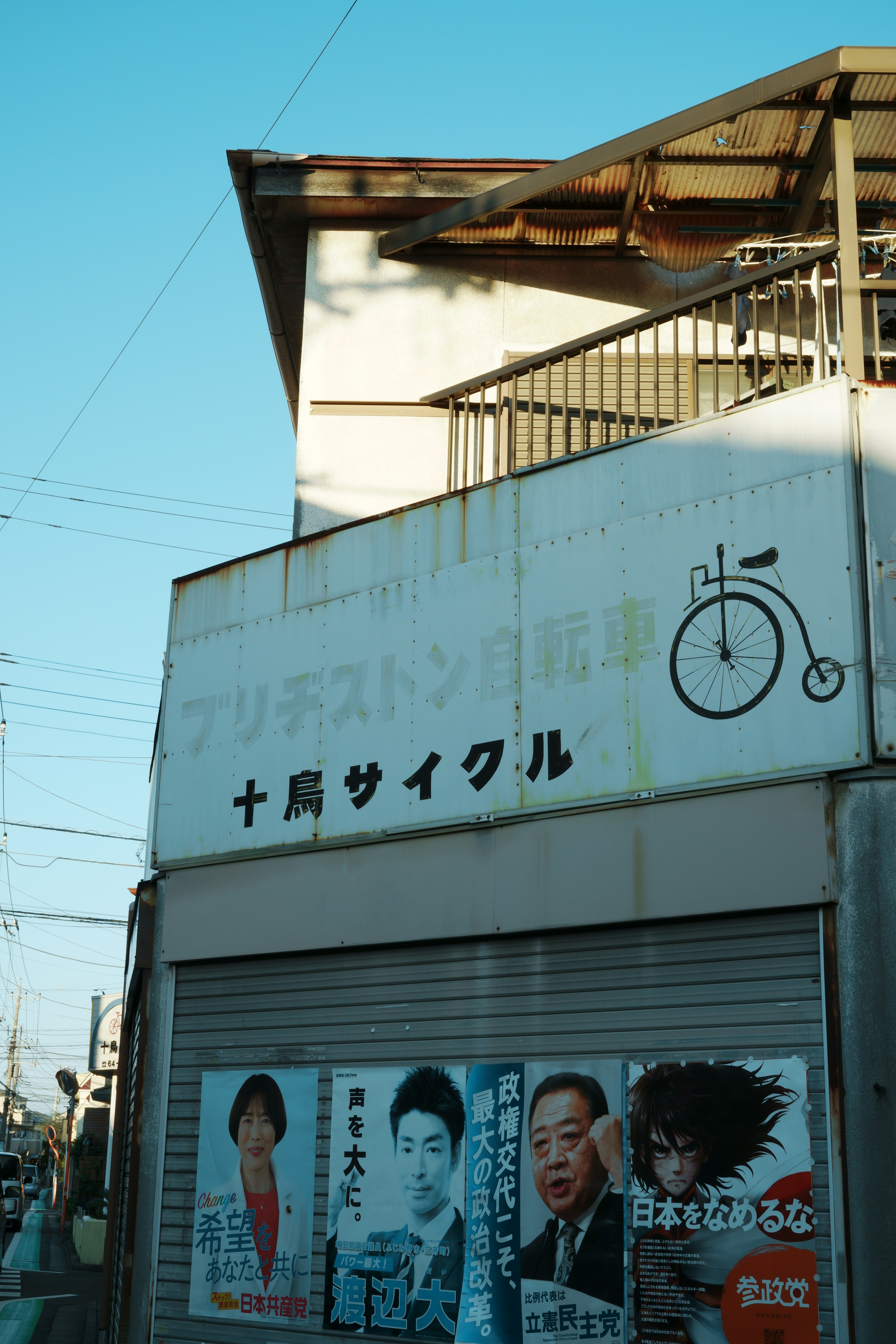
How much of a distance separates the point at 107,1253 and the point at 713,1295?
798 centimetres

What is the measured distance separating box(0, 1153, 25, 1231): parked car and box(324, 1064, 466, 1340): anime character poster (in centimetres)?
2736

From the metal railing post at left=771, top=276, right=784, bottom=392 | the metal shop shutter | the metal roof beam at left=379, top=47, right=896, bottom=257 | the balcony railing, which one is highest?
the metal roof beam at left=379, top=47, right=896, bottom=257

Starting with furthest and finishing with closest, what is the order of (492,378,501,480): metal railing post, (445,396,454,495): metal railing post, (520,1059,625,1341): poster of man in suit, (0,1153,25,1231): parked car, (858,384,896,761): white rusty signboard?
(0,1153,25,1231): parked car → (445,396,454,495): metal railing post → (492,378,501,480): metal railing post → (520,1059,625,1341): poster of man in suit → (858,384,896,761): white rusty signboard

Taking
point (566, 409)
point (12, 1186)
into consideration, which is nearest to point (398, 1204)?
point (566, 409)

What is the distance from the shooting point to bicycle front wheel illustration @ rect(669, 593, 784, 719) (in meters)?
6.98

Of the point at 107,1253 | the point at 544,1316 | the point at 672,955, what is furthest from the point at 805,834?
the point at 107,1253

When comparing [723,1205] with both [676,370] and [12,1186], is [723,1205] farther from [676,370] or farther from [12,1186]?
[12,1186]

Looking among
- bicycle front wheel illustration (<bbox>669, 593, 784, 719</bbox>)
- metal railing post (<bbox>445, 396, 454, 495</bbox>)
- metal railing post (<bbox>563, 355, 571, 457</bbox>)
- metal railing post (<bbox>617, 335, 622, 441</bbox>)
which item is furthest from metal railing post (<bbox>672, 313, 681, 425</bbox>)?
metal railing post (<bbox>445, 396, 454, 495</bbox>)

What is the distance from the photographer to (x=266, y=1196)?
8125 mm

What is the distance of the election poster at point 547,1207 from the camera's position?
265 inches

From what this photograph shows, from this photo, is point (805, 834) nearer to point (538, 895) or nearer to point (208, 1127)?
point (538, 895)

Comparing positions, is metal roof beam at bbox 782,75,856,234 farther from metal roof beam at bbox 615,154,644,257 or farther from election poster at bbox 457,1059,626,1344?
election poster at bbox 457,1059,626,1344

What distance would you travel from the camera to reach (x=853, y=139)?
8641 mm

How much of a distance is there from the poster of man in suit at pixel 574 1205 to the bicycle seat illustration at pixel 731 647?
88.1 inches
